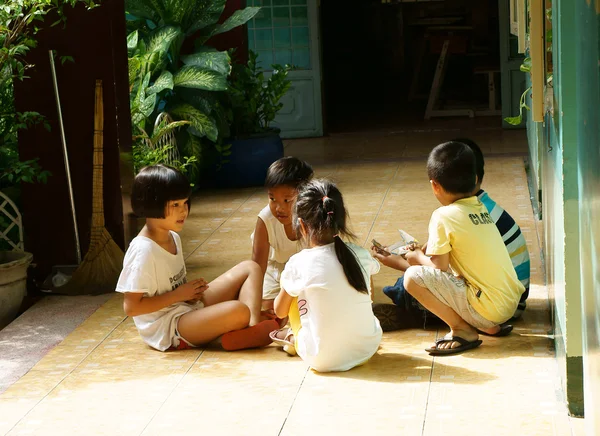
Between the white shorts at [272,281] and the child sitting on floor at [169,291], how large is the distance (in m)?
0.27

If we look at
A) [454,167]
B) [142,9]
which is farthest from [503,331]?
[142,9]

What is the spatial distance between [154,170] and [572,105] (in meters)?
1.59

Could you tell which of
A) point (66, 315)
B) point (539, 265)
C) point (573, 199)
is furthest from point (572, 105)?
point (66, 315)

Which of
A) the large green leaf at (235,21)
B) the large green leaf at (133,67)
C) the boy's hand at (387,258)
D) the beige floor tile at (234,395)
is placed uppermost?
the large green leaf at (235,21)

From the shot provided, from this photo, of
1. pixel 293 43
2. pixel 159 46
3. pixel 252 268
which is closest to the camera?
pixel 252 268

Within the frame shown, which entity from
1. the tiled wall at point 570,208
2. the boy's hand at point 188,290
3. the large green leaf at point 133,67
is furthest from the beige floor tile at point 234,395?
the large green leaf at point 133,67

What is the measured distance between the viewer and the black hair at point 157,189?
3625 millimetres

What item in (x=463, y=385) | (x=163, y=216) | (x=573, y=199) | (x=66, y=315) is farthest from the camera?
(x=66, y=315)

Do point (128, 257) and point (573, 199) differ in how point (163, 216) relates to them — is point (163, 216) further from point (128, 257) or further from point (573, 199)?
point (573, 199)

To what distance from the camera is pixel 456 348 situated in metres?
3.54

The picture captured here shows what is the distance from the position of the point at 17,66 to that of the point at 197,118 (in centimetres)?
272

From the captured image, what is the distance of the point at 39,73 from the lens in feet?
15.9

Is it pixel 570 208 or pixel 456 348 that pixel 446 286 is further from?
pixel 570 208

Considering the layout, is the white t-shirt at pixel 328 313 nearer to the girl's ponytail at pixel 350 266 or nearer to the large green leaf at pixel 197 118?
the girl's ponytail at pixel 350 266
